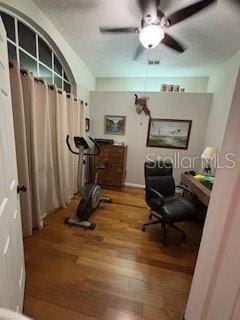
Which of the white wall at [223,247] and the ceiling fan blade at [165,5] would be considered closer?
the white wall at [223,247]

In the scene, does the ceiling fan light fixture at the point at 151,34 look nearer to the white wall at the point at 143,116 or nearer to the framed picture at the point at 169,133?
the white wall at the point at 143,116

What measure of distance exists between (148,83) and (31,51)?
2849 mm

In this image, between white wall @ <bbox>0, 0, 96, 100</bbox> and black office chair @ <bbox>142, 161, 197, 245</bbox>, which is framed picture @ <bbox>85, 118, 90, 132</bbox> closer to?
white wall @ <bbox>0, 0, 96, 100</bbox>

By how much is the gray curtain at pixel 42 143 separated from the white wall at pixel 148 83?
5.34ft

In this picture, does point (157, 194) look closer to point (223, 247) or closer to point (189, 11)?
point (223, 247)

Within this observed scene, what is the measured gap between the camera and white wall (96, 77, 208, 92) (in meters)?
4.12

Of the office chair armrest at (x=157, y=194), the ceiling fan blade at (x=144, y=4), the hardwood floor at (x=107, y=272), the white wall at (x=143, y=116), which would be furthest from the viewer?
the white wall at (x=143, y=116)

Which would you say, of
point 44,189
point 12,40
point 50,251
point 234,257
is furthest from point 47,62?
point 234,257

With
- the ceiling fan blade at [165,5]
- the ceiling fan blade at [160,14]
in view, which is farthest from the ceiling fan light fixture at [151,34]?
the ceiling fan blade at [165,5]

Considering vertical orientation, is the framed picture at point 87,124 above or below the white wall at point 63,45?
below

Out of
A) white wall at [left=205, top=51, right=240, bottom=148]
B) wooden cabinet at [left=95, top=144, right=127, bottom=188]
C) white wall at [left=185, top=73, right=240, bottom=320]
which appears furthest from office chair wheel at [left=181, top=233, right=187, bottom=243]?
wooden cabinet at [left=95, top=144, right=127, bottom=188]

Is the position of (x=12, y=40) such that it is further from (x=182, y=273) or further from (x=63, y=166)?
(x=182, y=273)

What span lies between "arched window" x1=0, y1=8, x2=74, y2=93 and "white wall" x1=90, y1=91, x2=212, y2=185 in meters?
1.16

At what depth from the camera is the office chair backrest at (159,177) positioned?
8.17ft
